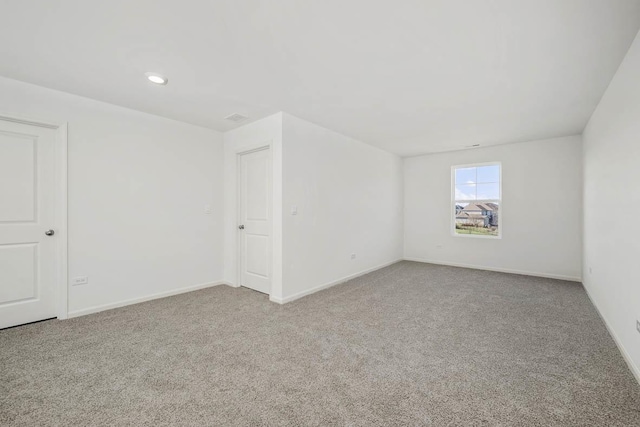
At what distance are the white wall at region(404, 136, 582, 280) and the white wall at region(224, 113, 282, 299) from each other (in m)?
3.93

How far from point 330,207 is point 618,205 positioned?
3159 millimetres

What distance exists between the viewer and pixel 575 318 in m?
3.08

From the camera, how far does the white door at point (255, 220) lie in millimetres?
3939

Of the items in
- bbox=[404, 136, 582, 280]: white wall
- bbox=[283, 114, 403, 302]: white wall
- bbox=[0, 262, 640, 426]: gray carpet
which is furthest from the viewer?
bbox=[404, 136, 582, 280]: white wall

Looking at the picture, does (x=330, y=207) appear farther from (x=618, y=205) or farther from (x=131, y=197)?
(x=618, y=205)

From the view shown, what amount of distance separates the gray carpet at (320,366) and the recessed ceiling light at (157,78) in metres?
2.44

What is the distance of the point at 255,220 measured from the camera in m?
4.13

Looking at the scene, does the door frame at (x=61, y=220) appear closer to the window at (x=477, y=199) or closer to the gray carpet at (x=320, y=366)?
the gray carpet at (x=320, y=366)

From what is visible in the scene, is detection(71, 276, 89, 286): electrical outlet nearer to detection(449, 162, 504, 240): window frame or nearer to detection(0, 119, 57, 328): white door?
detection(0, 119, 57, 328): white door

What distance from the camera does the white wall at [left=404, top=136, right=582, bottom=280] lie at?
4.73 metres

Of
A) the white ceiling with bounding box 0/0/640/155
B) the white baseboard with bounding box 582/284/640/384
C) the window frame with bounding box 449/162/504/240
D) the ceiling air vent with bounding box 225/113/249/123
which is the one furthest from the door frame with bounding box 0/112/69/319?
the window frame with bounding box 449/162/504/240

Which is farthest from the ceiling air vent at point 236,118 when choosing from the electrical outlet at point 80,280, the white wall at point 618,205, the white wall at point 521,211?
the white wall at point 521,211

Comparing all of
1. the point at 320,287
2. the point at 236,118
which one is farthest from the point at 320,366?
the point at 236,118

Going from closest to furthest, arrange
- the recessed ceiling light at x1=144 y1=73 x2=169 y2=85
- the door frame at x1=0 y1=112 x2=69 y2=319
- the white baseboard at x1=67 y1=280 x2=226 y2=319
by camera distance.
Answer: the recessed ceiling light at x1=144 y1=73 x2=169 y2=85 < the door frame at x1=0 y1=112 x2=69 y2=319 < the white baseboard at x1=67 y1=280 x2=226 y2=319
